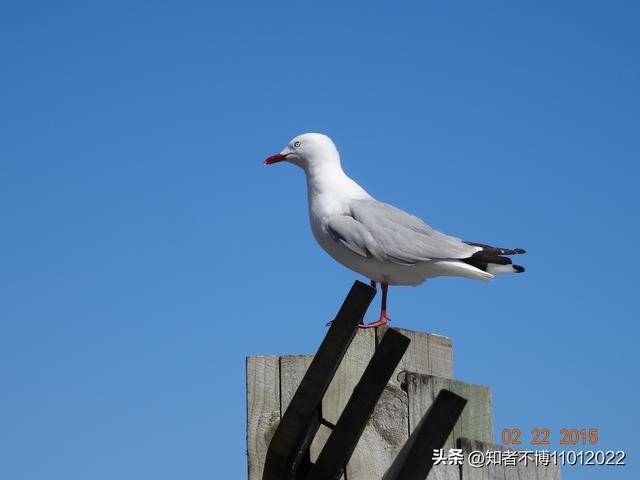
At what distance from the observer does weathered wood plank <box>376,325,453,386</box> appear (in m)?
4.65

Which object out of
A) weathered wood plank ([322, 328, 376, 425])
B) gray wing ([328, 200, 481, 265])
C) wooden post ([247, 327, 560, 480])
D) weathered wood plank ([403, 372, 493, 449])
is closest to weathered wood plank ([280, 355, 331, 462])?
wooden post ([247, 327, 560, 480])

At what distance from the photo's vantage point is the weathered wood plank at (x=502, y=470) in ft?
14.4

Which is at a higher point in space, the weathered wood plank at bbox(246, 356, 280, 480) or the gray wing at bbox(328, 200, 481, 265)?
the gray wing at bbox(328, 200, 481, 265)

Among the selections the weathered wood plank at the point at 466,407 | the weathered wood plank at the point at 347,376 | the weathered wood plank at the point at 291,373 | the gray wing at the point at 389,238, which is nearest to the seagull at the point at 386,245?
the gray wing at the point at 389,238

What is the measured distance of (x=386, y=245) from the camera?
21.4ft

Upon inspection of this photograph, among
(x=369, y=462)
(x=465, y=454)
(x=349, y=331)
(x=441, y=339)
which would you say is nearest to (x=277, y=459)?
(x=349, y=331)

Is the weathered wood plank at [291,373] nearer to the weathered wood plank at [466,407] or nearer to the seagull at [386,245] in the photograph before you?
the weathered wood plank at [466,407]

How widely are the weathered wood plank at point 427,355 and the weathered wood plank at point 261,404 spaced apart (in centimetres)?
59

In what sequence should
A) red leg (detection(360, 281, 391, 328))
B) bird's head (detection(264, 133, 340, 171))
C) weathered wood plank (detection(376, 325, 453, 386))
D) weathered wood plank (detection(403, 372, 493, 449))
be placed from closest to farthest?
weathered wood plank (detection(403, 372, 493, 449)), weathered wood plank (detection(376, 325, 453, 386)), red leg (detection(360, 281, 391, 328)), bird's head (detection(264, 133, 340, 171))

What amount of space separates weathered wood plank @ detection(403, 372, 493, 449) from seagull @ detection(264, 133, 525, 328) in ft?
5.16

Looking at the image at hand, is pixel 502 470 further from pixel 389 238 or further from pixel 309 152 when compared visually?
pixel 309 152

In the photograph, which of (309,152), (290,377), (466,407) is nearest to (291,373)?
(290,377)

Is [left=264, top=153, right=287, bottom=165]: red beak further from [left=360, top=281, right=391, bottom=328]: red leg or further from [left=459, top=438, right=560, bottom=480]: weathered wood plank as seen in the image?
[left=459, top=438, right=560, bottom=480]: weathered wood plank

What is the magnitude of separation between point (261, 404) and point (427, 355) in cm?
96
